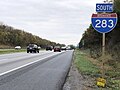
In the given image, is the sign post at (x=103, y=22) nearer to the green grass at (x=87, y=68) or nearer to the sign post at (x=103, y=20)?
the sign post at (x=103, y=20)

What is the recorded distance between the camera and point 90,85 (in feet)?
45.3

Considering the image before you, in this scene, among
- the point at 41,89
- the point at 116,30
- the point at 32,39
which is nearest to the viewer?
the point at 41,89

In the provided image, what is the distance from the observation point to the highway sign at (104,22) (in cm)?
1383

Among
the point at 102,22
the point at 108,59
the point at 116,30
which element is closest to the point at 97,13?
the point at 102,22

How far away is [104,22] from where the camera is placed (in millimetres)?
13922

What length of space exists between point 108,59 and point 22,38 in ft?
362

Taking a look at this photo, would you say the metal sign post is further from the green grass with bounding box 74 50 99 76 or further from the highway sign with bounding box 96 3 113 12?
the green grass with bounding box 74 50 99 76

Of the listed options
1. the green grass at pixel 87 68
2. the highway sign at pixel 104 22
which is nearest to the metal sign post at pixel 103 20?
the highway sign at pixel 104 22

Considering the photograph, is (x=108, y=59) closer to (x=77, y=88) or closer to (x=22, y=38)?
(x=77, y=88)

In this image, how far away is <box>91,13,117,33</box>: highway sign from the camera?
1383 cm

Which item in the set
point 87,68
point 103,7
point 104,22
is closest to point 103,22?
point 104,22

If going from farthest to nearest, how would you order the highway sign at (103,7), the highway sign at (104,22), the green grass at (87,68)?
the green grass at (87,68), the highway sign at (103,7), the highway sign at (104,22)

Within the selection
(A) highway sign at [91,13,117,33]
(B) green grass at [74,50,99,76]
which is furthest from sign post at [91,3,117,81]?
(B) green grass at [74,50,99,76]

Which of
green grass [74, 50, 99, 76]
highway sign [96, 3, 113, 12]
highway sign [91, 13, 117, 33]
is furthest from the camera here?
green grass [74, 50, 99, 76]
